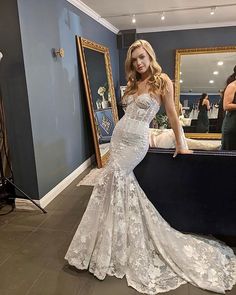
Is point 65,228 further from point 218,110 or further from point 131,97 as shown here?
point 218,110

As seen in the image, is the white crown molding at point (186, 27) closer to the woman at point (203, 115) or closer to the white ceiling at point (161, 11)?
the white ceiling at point (161, 11)

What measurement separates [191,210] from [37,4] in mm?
2510

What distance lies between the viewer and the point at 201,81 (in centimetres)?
538

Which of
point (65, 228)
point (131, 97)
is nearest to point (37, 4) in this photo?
point (131, 97)

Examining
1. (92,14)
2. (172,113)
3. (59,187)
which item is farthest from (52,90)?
(92,14)

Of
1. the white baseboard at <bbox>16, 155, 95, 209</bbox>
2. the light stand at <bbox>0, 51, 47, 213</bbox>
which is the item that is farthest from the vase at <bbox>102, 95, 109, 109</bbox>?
the light stand at <bbox>0, 51, 47, 213</bbox>

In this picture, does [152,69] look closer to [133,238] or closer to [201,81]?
[133,238]

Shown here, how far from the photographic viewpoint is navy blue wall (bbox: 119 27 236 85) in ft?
16.8

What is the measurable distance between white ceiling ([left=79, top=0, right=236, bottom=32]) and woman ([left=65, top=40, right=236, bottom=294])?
235 cm

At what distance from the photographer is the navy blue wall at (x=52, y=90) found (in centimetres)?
262

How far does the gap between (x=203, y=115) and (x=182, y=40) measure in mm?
1598

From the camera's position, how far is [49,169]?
302 cm

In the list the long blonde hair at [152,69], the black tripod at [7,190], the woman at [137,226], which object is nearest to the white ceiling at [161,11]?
the long blonde hair at [152,69]

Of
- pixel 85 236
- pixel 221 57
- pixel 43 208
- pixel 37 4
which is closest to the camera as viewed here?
pixel 85 236
